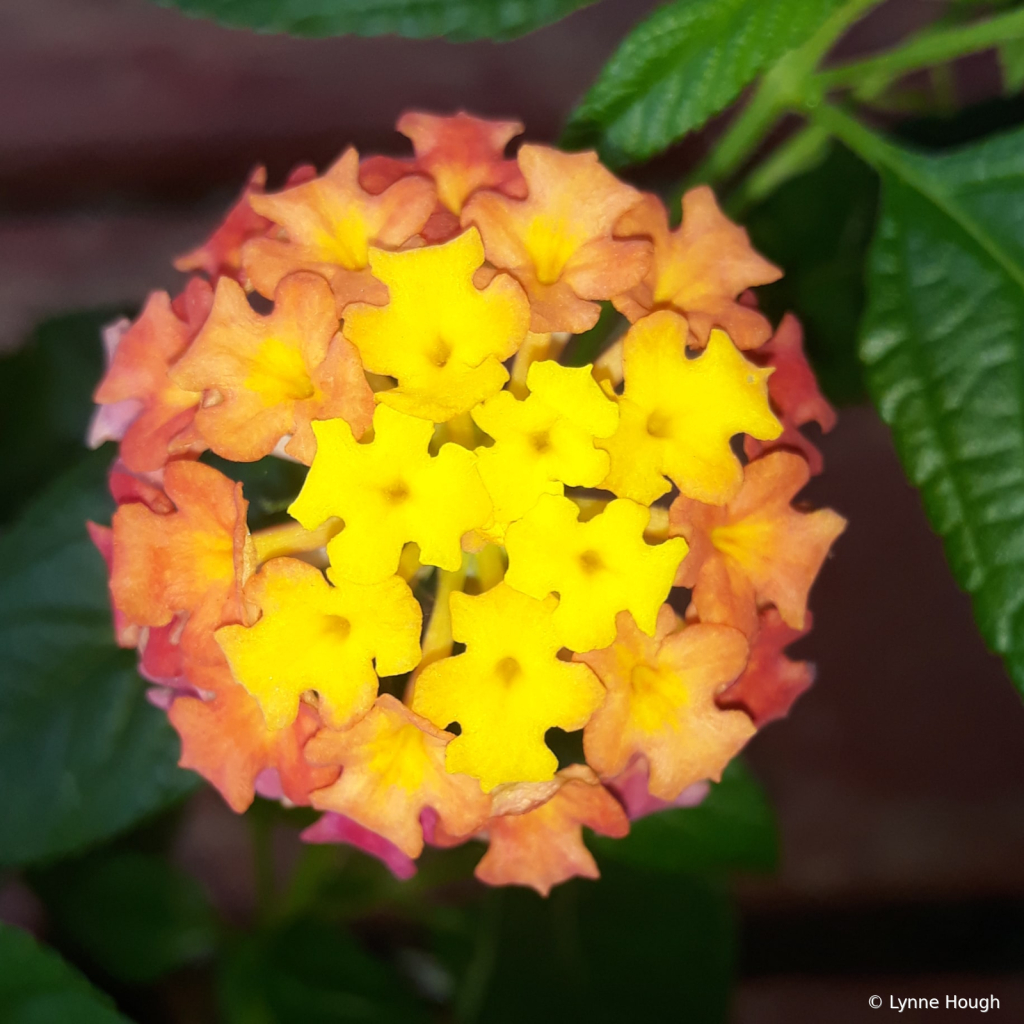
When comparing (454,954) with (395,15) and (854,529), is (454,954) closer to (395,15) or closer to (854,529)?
(854,529)

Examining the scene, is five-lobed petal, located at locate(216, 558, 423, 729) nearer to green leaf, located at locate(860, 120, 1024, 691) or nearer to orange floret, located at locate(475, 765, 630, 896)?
orange floret, located at locate(475, 765, 630, 896)

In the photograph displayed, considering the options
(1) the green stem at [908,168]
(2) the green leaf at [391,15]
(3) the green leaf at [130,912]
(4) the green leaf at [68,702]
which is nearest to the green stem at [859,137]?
(1) the green stem at [908,168]

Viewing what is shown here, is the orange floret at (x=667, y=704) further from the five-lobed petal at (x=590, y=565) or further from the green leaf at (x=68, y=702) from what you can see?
the green leaf at (x=68, y=702)

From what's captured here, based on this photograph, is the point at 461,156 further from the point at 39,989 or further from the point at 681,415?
the point at 39,989

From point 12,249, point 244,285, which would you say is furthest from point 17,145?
point 244,285

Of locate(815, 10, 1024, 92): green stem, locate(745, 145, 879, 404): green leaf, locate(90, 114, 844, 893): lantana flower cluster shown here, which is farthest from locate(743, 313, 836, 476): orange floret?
locate(745, 145, 879, 404): green leaf

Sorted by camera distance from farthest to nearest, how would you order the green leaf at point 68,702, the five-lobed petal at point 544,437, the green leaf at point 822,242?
the green leaf at point 822,242, the green leaf at point 68,702, the five-lobed petal at point 544,437

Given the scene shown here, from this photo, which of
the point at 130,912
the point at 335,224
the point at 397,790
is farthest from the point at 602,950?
the point at 335,224
